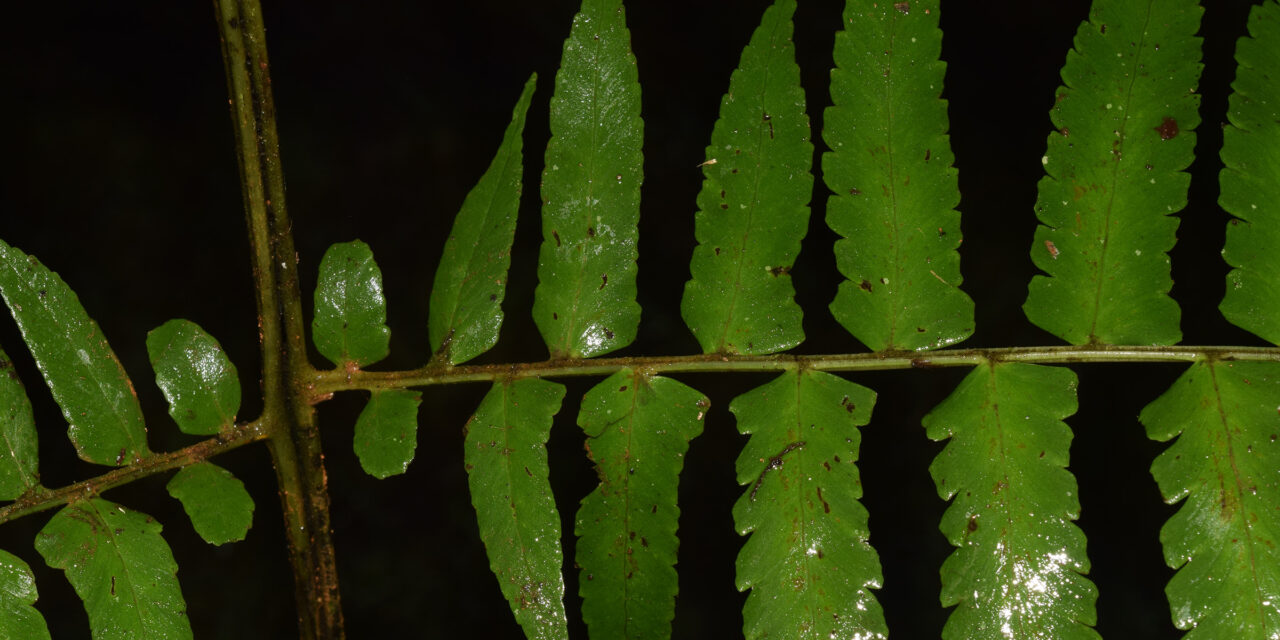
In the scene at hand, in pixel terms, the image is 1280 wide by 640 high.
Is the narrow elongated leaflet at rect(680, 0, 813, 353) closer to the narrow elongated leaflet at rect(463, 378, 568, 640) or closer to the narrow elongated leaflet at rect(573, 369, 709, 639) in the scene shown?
the narrow elongated leaflet at rect(573, 369, 709, 639)

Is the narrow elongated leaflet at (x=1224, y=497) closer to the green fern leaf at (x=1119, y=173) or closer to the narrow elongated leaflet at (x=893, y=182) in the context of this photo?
the green fern leaf at (x=1119, y=173)


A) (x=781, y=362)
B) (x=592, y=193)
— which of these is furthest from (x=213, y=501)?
(x=781, y=362)

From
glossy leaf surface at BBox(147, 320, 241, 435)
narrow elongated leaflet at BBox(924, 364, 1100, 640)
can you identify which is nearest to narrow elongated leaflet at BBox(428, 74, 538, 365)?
glossy leaf surface at BBox(147, 320, 241, 435)

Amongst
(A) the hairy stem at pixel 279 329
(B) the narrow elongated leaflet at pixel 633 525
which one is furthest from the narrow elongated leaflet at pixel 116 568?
(B) the narrow elongated leaflet at pixel 633 525

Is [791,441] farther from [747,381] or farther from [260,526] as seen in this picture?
[260,526]

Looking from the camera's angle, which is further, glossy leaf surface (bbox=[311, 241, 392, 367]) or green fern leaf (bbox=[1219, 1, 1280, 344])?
glossy leaf surface (bbox=[311, 241, 392, 367])

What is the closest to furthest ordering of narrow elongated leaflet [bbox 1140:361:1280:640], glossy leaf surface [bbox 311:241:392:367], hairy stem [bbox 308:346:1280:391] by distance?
narrow elongated leaflet [bbox 1140:361:1280:640] < hairy stem [bbox 308:346:1280:391] < glossy leaf surface [bbox 311:241:392:367]

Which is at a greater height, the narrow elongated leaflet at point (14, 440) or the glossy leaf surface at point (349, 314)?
the glossy leaf surface at point (349, 314)

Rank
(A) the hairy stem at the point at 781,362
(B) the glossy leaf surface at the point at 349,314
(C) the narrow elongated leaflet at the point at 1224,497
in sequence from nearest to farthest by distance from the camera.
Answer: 1. (C) the narrow elongated leaflet at the point at 1224,497
2. (A) the hairy stem at the point at 781,362
3. (B) the glossy leaf surface at the point at 349,314
